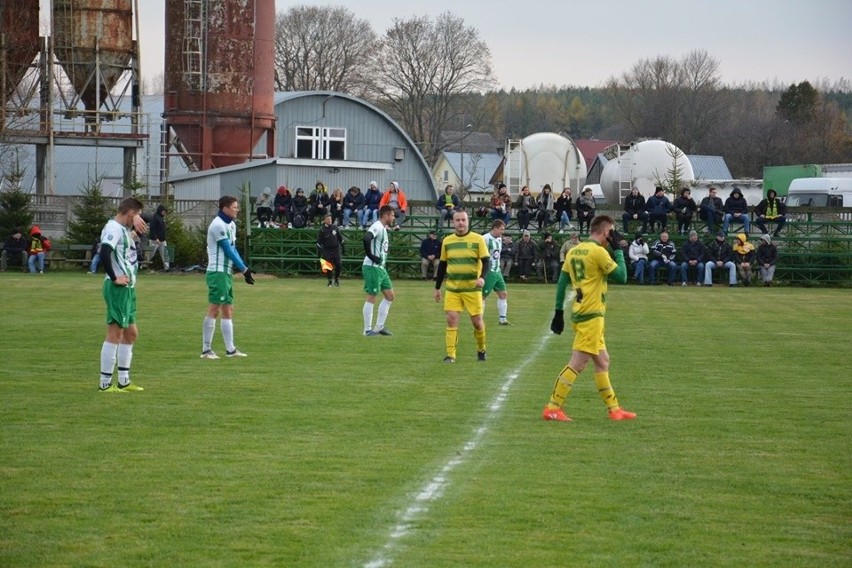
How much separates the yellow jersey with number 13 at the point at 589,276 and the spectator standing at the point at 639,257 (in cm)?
2655

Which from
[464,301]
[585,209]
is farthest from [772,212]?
[464,301]

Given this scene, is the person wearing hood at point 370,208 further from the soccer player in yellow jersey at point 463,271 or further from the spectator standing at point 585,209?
the soccer player in yellow jersey at point 463,271

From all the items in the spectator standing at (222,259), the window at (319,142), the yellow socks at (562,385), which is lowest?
the yellow socks at (562,385)

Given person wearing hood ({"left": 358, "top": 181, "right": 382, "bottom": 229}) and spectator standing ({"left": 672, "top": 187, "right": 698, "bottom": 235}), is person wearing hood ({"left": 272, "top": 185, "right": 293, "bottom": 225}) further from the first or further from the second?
spectator standing ({"left": 672, "top": 187, "right": 698, "bottom": 235})

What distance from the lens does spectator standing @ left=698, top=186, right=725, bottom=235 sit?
39.5 metres

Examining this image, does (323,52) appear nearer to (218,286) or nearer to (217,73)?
(217,73)

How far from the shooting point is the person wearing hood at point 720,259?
37.6m

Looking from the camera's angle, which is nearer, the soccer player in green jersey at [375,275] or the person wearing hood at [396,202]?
the soccer player in green jersey at [375,275]

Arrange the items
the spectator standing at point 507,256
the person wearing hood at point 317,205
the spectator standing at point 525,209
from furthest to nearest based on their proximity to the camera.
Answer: the person wearing hood at point 317,205, the spectator standing at point 525,209, the spectator standing at point 507,256

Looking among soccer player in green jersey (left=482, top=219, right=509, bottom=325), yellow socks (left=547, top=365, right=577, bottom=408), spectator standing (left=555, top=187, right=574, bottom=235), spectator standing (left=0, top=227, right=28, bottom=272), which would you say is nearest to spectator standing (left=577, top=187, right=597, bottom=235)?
spectator standing (left=555, top=187, right=574, bottom=235)

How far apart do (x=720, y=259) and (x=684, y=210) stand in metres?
2.30

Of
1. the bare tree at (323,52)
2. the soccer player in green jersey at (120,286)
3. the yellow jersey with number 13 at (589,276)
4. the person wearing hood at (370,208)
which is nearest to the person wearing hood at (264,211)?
the person wearing hood at (370,208)

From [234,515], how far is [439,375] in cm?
776

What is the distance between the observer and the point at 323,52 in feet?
310
